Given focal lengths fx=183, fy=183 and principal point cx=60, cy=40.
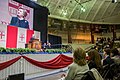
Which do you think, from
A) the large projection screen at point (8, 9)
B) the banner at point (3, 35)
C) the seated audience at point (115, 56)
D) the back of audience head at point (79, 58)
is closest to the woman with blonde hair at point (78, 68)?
the back of audience head at point (79, 58)

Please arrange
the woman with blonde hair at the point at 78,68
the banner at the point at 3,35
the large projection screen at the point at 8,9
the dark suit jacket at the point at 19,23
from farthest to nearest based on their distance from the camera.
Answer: the dark suit jacket at the point at 19,23
the large projection screen at the point at 8,9
the banner at the point at 3,35
the woman with blonde hair at the point at 78,68

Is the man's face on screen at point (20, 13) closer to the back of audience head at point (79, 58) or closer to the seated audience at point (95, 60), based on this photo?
the seated audience at point (95, 60)

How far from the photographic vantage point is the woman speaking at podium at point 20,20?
9.29m

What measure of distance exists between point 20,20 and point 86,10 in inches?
411

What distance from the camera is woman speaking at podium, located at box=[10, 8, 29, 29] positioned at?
929 cm

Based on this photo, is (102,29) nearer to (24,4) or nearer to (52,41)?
(52,41)

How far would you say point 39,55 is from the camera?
671cm

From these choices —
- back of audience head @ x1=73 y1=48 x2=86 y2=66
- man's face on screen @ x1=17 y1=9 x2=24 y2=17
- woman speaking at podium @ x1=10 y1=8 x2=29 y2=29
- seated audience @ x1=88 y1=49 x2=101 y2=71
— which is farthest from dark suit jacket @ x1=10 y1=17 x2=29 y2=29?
back of audience head @ x1=73 y1=48 x2=86 y2=66

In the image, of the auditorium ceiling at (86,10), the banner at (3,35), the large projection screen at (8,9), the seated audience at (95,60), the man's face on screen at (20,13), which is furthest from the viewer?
the auditorium ceiling at (86,10)

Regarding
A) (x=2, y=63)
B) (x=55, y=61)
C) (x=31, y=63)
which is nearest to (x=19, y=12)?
(x=55, y=61)

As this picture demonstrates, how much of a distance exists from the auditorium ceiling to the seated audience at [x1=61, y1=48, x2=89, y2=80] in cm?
1348

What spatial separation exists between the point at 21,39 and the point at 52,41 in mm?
6999

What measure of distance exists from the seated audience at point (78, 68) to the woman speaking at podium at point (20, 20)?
738cm

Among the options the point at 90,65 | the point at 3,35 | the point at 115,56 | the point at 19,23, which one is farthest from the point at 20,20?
the point at 90,65
